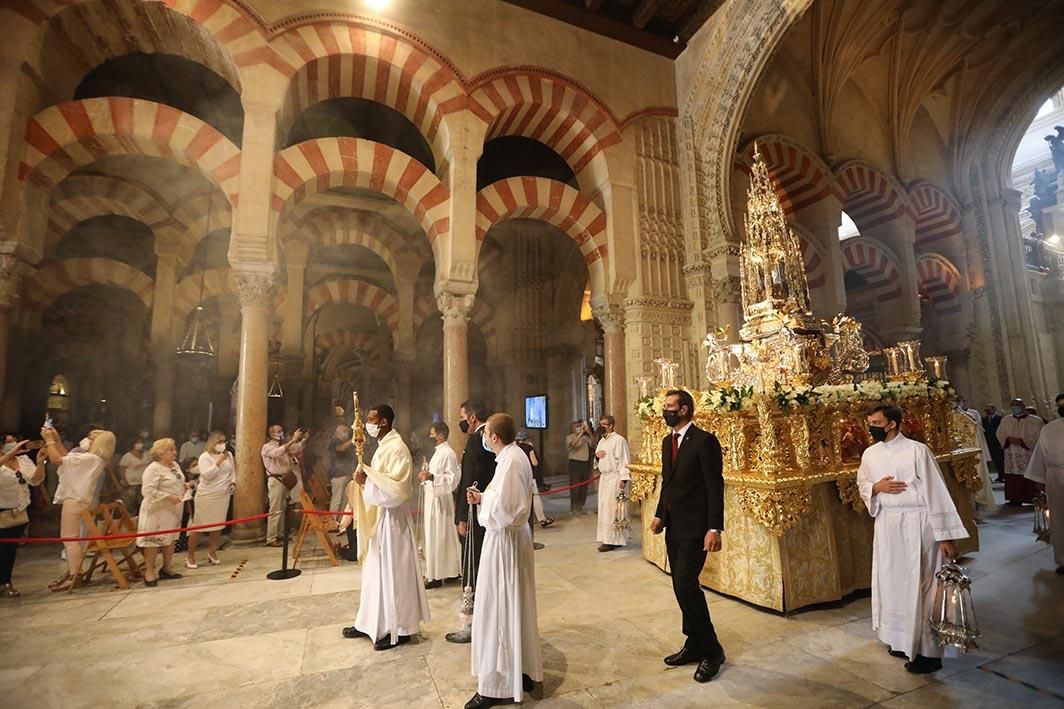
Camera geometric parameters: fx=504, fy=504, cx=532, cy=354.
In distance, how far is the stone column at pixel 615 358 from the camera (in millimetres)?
7887

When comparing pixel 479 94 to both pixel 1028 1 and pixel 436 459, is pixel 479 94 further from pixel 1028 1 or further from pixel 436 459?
pixel 1028 1

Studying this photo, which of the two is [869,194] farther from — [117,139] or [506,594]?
[117,139]

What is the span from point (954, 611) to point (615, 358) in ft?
18.8

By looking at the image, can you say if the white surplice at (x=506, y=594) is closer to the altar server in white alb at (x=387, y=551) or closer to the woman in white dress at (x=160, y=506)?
the altar server in white alb at (x=387, y=551)

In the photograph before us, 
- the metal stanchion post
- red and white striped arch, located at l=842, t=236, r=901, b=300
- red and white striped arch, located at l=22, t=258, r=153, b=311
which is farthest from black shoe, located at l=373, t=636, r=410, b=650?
red and white striped arch, located at l=842, t=236, r=901, b=300

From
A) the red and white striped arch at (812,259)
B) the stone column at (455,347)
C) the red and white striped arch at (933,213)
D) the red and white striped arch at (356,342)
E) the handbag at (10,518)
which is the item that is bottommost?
the handbag at (10,518)

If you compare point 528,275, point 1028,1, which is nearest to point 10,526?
point 528,275

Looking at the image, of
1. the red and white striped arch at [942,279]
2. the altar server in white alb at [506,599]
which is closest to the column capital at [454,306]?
the altar server in white alb at [506,599]

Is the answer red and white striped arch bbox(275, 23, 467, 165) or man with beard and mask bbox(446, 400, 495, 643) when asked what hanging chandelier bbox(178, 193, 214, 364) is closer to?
red and white striped arch bbox(275, 23, 467, 165)

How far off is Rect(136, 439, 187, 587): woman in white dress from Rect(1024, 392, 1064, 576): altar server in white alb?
7.35 meters

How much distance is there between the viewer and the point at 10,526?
4062mm

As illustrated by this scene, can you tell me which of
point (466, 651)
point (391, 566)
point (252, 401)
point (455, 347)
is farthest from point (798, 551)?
point (252, 401)

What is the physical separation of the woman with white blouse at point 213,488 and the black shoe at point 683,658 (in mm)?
4588

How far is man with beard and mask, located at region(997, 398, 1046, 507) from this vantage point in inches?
264
